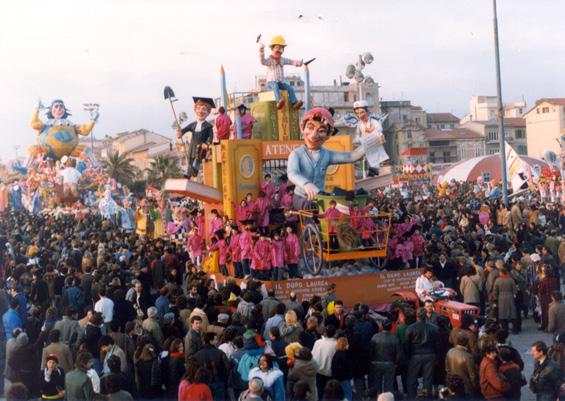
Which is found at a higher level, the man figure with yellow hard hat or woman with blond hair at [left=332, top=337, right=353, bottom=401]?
the man figure with yellow hard hat

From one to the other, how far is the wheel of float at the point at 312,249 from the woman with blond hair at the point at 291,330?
4.62 metres

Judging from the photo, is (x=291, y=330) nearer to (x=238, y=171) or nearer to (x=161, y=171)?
(x=238, y=171)

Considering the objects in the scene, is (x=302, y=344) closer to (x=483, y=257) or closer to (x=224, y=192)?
(x=483, y=257)

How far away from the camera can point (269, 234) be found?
1490cm

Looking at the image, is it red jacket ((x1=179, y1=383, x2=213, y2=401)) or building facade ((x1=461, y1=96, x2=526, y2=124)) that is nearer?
red jacket ((x1=179, y1=383, x2=213, y2=401))

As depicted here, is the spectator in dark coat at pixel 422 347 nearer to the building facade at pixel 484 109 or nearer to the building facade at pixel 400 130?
the building facade at pixel 400 130

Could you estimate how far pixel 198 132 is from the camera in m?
18.3

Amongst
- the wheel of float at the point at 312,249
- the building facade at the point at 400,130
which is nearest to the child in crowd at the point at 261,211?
the wheel of float at the point at 312,249

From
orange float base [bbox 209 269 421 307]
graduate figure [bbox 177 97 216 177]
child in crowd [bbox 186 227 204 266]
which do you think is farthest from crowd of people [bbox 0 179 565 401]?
graduate figure [bbox 177 97 216 177]

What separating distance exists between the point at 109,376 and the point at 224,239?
904 cm

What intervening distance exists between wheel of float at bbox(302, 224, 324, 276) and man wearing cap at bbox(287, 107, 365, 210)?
0.88m

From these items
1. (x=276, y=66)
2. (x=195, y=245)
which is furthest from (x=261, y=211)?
(x=276, y=66)

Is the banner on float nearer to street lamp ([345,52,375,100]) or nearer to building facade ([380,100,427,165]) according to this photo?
street lamp ([345,52,375,100])

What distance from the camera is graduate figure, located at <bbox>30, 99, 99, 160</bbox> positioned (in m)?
46.3
